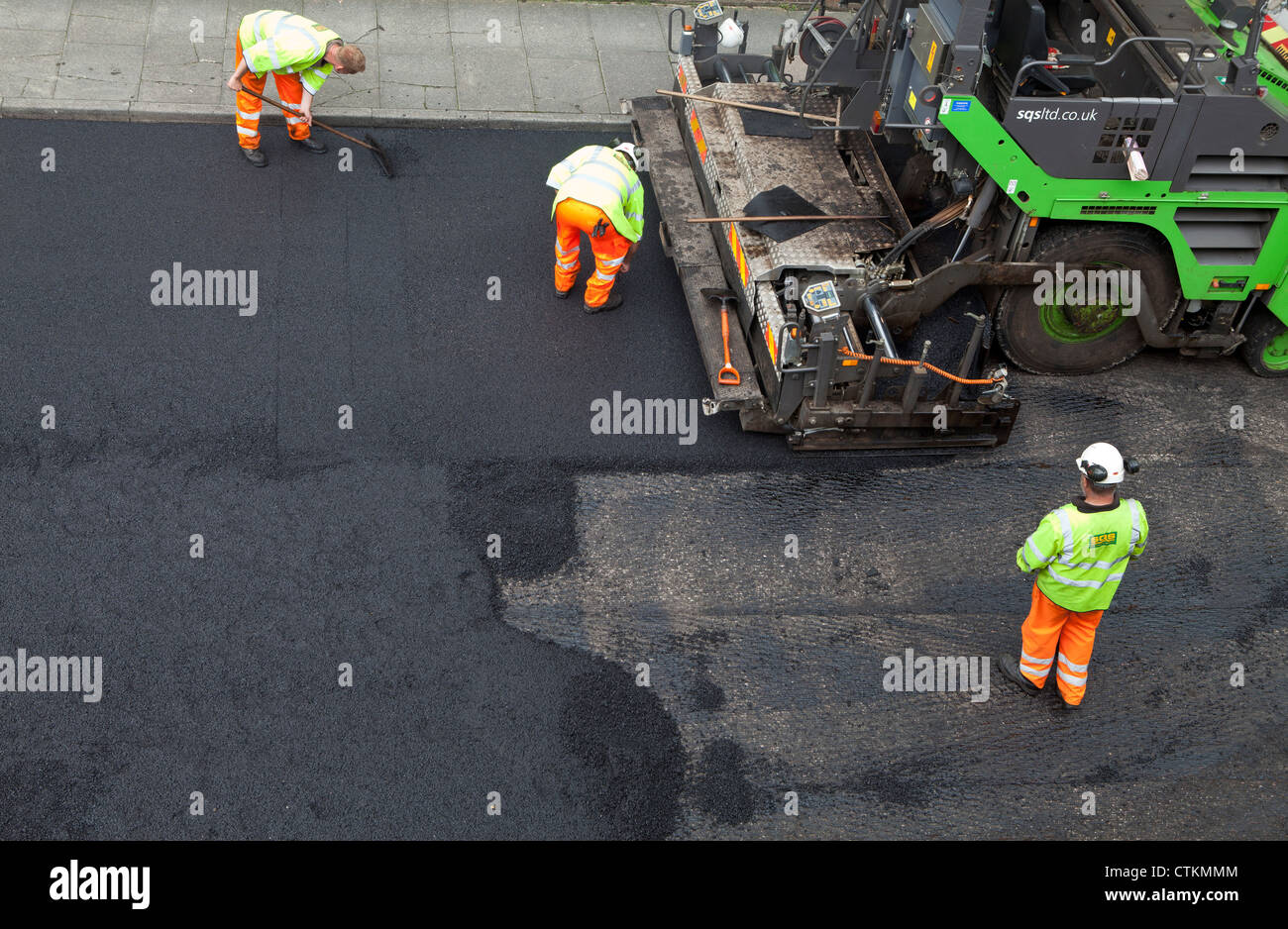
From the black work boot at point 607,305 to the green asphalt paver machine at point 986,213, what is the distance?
1.60 feet

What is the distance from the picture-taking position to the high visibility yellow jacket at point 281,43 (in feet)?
28.1

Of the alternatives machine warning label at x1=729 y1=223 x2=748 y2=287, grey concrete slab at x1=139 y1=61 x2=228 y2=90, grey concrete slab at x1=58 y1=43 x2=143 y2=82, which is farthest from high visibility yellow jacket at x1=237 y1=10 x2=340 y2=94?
machine warning label at x1=729 y1=223 x2=748 y2=287

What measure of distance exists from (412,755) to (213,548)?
68.5 inches

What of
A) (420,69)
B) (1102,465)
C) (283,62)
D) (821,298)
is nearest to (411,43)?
(420,69)

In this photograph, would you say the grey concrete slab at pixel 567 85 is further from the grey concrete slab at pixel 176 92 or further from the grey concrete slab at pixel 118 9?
the grey concrete slab at pixel 118 9

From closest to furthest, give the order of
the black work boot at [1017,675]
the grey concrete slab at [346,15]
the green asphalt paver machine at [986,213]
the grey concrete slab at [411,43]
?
the black work boot at [1017,675]
the green asphalt paver machine at [986,213]
the grey concrete slab at [411,43]
the grey concrete slab at [346,15]

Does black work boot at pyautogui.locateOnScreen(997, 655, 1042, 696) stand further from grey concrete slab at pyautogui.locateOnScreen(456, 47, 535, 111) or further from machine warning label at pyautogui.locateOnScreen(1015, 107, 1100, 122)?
Result: grey concrete slab at pyautogui.locateOnScreen(456, 47, 535, 111)

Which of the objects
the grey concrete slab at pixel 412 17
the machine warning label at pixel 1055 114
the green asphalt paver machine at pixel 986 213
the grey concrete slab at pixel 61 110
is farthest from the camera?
the grey concrete slab at pixel 412 17

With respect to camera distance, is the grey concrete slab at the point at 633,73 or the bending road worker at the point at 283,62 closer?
the bending road worker at the point at 283,62

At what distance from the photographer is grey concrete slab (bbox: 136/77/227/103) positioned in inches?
378

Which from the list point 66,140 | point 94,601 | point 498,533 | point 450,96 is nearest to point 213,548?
point 94,601

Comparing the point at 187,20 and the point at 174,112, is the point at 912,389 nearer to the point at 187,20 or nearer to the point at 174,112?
the point at 174,112

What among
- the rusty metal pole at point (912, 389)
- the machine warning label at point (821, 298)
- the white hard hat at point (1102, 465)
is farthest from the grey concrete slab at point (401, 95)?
the white hard hat at point (1102, 465)

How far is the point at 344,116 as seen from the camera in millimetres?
9680
